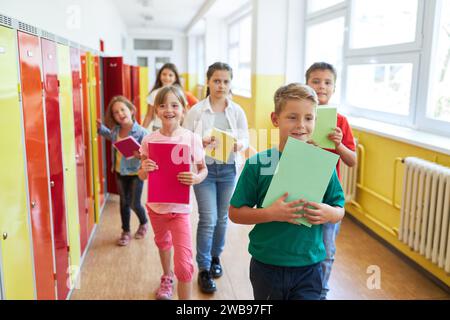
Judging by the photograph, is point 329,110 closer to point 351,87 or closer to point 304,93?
point 304,93

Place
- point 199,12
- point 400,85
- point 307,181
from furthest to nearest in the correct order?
point 199,12 → point 400,85 → point 307,181

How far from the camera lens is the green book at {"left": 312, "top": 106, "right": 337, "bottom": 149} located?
1.38m

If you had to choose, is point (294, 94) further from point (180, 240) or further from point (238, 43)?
A: point (238, 43)

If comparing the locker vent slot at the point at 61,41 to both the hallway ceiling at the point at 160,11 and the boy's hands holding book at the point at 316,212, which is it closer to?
the boy's hands holding book at the point at 316,212

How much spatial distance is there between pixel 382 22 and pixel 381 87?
1.88 ft

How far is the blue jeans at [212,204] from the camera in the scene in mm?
2391

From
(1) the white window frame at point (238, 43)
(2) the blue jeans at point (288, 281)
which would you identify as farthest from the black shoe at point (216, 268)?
(1) the white window frame at point (238, 43)

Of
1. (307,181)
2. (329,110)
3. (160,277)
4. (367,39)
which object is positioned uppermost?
(367,39)

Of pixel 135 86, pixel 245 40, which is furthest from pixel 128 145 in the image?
pixel 245 40

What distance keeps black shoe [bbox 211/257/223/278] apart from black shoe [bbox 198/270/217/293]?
0.11m

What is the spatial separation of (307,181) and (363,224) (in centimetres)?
271

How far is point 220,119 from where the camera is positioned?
236 cm
